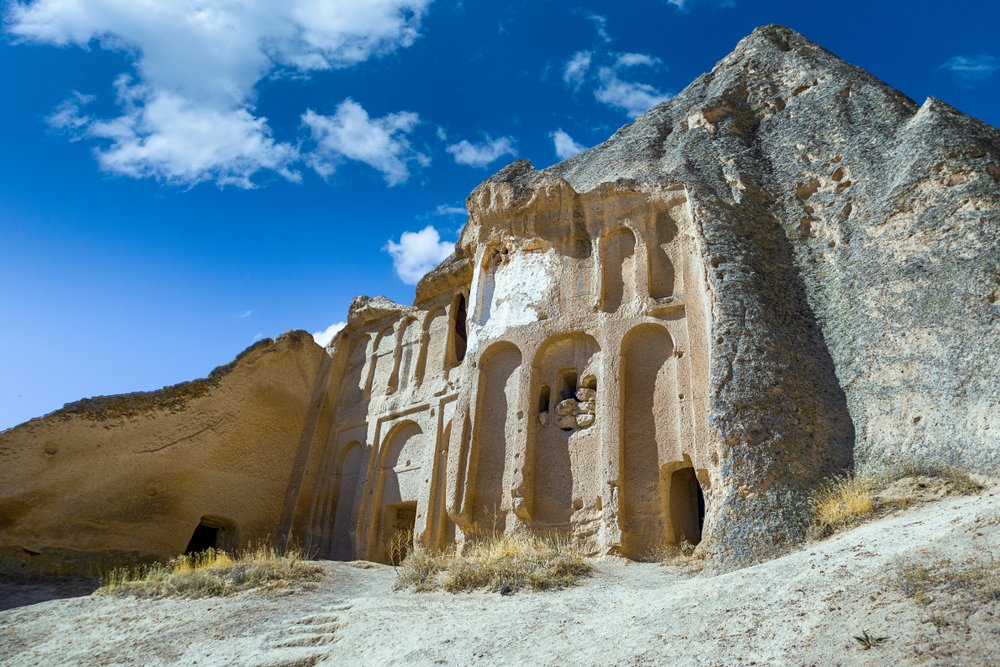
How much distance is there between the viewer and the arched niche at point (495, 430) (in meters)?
13.3

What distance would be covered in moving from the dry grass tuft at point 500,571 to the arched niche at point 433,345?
7985mm

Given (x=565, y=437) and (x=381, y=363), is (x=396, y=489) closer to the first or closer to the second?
(x=381, y=363)

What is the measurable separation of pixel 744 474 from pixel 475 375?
664 centimetres

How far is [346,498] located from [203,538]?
3.48 metres

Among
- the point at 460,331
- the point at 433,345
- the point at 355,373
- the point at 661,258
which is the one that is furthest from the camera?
the point at 355,373

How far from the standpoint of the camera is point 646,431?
12.5 metres

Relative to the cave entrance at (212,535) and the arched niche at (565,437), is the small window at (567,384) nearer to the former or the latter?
the arched niche at (565,437)

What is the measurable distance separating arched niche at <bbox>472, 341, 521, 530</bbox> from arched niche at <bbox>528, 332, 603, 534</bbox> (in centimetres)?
48

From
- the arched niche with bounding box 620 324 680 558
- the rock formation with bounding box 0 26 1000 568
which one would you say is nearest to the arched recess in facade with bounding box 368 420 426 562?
the rock formation with bounding box 0 26 1000 568

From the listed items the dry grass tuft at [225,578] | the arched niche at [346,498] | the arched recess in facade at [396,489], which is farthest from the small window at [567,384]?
the arched niche at [346,498]

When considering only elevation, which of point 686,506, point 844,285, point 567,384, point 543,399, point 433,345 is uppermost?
point 433,345

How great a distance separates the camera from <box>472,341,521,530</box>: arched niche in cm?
1330

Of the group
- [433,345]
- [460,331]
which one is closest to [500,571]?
[433,345]

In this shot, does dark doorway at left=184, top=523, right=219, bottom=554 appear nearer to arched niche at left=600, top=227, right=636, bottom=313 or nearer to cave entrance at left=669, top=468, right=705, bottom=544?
arched niche at left=600, top=227, right=636, bottom=313
